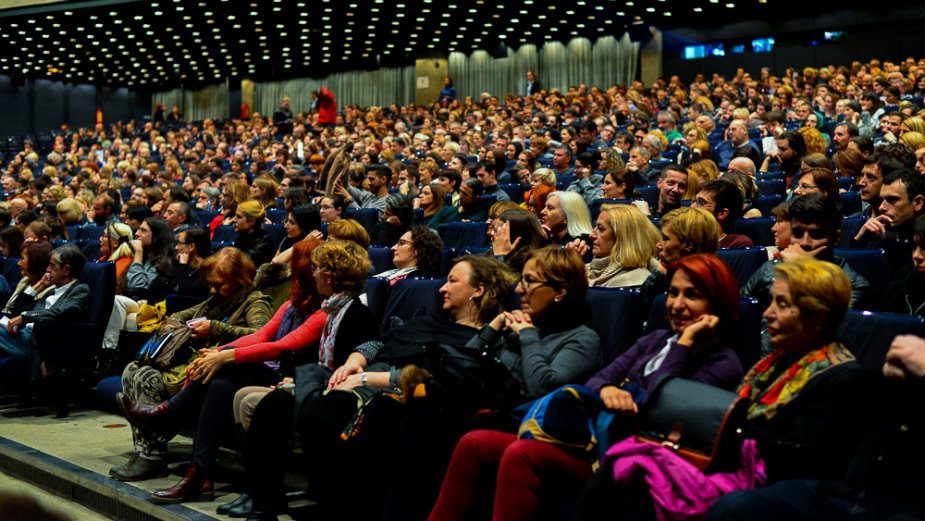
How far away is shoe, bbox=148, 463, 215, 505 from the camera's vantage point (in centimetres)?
330

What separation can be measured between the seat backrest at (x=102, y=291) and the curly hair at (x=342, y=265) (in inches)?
70.6

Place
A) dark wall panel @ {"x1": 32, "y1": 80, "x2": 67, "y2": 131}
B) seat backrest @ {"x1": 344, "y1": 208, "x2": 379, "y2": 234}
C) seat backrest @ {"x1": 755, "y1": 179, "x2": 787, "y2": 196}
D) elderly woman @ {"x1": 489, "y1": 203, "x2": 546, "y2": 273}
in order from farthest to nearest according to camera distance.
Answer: dark wall panel @ {"x1": 32, "y1": 80, "x2": 67, "y2": 131} < seat backrest @ {"x1": 344, "y1": 208, "x2": 379, "y2": 234} < seat backrest @ {"x1": 755, "y1": 179, "x2": 787, "y2": 196} < elderly woman @ {"x1": 489, "y1": 203, "x2": 546, "y2": 273}

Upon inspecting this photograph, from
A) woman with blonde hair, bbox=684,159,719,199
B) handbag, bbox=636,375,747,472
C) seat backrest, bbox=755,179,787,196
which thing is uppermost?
woman with blonde hair, bbox=684,159,719,199

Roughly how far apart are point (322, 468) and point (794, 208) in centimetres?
176

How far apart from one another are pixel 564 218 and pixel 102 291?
237 cm

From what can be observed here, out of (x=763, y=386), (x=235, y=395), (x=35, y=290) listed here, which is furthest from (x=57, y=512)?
(x=35, y=290)

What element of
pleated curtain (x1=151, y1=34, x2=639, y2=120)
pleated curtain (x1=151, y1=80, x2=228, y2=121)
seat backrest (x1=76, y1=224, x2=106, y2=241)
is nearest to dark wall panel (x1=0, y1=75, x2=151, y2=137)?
pleated curtain (x1=151, y1=80, x2=228, y2=121)

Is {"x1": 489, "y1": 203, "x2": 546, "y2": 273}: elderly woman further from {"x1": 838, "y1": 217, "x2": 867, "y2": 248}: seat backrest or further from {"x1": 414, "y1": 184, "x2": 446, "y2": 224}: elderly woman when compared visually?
{"x1": 414, "y1": 184, "x2": 446, "y2": 224}: elderly woman

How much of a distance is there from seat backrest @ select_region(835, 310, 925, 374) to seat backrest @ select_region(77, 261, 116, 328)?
3654mm

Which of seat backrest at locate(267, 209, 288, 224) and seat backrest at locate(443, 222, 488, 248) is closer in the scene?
seat backrest at locate(443, 222, 488, 248)

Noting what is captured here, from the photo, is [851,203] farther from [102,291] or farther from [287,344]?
[102,291]

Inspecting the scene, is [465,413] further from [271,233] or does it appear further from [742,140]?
[742,140]

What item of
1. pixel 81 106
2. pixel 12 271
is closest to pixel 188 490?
pixel 12 271

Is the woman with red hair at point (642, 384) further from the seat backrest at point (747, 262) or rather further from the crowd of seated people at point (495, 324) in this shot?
the seat backrest at point (747, 262)
